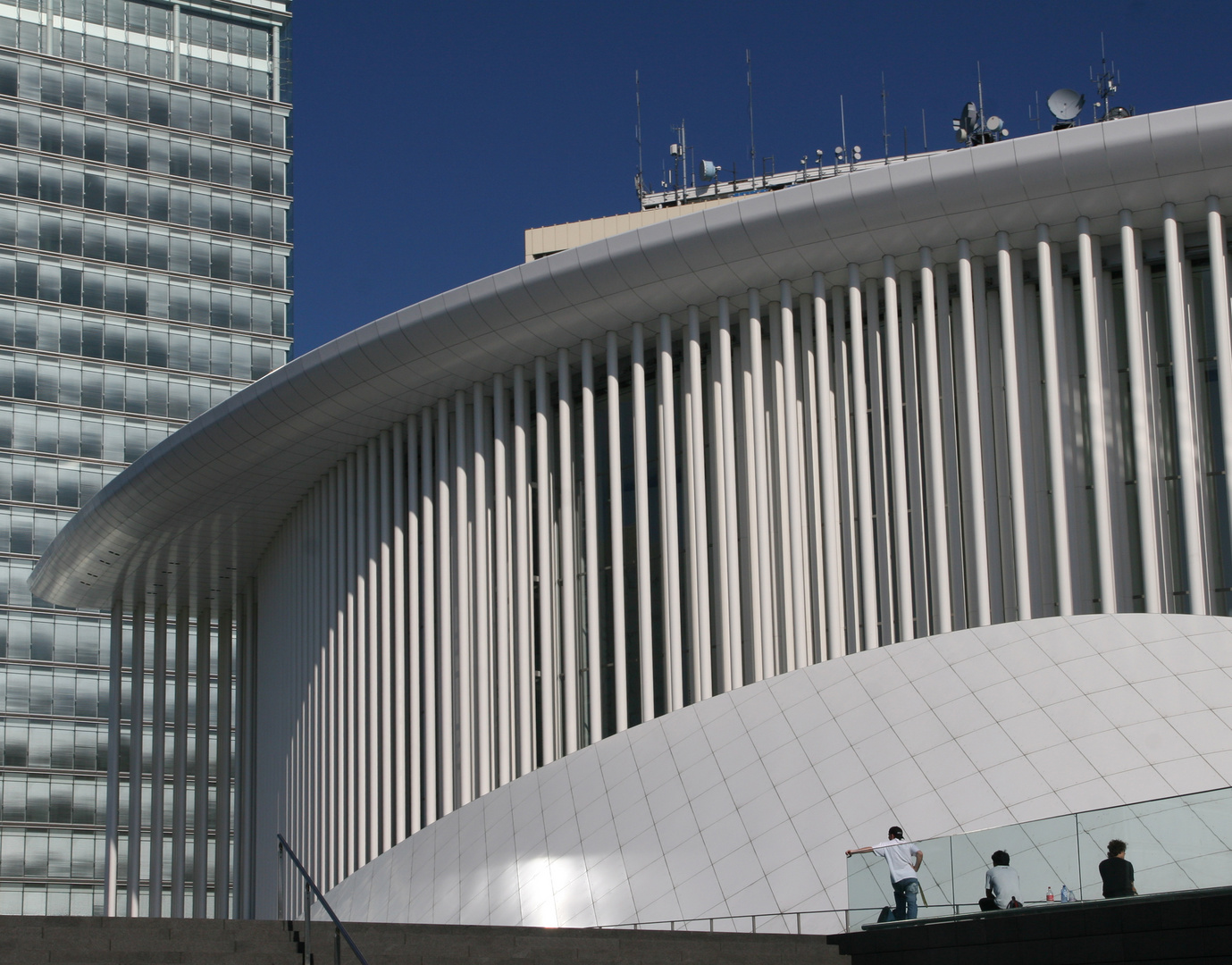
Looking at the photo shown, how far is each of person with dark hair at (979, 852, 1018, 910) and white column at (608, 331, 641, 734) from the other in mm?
13454

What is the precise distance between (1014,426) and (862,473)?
2.43 metres

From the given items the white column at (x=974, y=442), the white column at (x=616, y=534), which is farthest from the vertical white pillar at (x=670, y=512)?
the white column at (x=974, y=442)

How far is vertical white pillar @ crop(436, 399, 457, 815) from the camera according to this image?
31.5m

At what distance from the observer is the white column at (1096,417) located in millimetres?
25000

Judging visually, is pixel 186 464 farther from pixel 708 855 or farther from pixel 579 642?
pixel 708 855

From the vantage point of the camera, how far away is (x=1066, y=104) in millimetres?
30984

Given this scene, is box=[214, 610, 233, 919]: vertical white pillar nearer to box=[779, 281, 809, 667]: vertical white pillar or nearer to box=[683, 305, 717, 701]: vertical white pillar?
box=[683, 305, 717, 701]: vertical white pillar

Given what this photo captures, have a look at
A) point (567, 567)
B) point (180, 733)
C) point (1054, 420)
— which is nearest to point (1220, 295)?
point (1054, 420)

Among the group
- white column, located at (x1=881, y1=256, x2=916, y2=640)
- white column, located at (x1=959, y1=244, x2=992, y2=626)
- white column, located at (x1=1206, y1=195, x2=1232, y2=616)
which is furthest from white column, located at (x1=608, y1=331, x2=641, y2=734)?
white column, located at (x1=1206, y1=195, x2=1232, y2=616)

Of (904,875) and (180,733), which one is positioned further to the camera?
(180,733)

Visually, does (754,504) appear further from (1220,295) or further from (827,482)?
(1220,295)

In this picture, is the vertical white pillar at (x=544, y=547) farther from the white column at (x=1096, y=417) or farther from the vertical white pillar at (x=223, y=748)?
the vertical white pillar at (x=223, y=748)

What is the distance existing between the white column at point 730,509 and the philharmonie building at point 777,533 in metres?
0.06

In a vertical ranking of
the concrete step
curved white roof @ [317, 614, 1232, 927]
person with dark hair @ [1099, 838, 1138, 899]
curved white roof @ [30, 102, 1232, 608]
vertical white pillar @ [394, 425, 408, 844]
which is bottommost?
the concrete step
